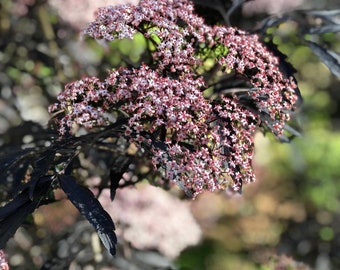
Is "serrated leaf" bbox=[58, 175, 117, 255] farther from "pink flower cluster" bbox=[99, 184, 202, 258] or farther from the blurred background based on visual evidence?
"pink flower cluster" bbox=[99, 184, 202, 258]

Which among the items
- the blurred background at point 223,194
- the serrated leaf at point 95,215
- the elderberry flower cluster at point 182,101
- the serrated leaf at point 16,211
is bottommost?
the blurred background at point 223,194

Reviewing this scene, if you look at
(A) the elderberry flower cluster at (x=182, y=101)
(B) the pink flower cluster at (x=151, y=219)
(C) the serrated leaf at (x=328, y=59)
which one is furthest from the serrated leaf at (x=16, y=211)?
(B) the pink flower cluster at (x=151, y=219)

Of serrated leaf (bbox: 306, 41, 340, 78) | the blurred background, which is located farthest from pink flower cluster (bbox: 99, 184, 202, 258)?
serrated leaf (bbox: 306, 41, 340, 78)

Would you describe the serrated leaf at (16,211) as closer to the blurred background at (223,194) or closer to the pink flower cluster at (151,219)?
the blurred background at (223,194)

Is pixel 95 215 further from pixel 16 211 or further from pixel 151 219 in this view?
pixel 151 219

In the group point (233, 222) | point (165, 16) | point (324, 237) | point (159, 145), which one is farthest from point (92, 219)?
point (233, 222)

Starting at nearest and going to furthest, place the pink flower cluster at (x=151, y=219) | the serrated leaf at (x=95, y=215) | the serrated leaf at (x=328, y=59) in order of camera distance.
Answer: the serrated leaf at (x=95, y=215), the serrated leaf at (x=328, y=59), the pink flower cluster at (x=151, y=219)
